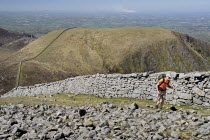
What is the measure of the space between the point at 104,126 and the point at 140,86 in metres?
11.7

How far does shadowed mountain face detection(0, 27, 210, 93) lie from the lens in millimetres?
61969

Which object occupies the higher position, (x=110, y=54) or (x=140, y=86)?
(x=140, y=86)

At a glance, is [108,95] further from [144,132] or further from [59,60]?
[59,60]

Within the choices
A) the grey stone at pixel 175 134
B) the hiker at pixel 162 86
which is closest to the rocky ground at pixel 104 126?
the grey stone at pixel 175 134

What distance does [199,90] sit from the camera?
1759 cm

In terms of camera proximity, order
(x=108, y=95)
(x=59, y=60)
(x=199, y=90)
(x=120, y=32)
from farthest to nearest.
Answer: (x=120, y=32) → (x=59, y=60) → (x=108, y=95) → (x=199, y=90)

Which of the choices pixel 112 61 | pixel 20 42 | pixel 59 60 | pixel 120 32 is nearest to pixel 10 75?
pixel 59 60

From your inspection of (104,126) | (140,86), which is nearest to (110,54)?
(140,86)

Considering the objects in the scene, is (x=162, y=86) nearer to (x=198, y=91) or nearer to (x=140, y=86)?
(x=198, y=91)

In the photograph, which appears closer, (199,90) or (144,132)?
(144,132)

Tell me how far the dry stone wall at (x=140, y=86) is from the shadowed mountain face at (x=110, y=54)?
25.6m

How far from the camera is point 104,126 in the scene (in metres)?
11.0

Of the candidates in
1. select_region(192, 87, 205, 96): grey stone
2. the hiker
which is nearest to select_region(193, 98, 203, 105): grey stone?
select_region(192, 87, 205, 96): grey stone

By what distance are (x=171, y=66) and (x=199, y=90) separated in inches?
2097
